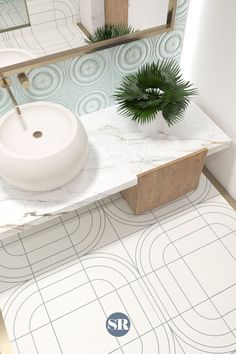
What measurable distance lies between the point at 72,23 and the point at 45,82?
0.29 m

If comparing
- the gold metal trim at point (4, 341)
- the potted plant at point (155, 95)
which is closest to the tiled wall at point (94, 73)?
the potted plant at point (155, 95)

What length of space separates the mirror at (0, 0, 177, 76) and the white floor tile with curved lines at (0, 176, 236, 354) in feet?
2.70

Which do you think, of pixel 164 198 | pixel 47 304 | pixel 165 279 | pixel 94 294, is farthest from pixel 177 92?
pixel 47 304

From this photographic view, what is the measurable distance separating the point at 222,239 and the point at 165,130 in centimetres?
63

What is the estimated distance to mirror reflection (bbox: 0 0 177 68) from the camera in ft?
4.29

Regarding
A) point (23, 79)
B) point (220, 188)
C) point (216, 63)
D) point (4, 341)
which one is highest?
point (23, 79)

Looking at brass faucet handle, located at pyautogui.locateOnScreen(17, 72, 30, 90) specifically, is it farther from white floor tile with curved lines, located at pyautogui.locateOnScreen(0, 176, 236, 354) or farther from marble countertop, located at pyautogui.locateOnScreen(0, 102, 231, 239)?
white floor tile with curved lines, located at pyautogui.locateOnScreen(0, 176, 236, 354)

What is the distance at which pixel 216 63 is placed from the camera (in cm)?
171

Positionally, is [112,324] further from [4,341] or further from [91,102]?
[91,102]

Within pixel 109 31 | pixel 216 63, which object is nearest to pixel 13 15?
pixel 109 31

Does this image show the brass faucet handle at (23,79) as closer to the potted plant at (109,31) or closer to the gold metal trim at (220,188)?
the potted plant at (109,31)

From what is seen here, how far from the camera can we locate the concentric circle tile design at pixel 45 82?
152cm

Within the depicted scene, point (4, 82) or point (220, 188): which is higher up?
point (4, 82)

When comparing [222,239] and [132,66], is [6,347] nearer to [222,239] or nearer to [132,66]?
[222,239]
